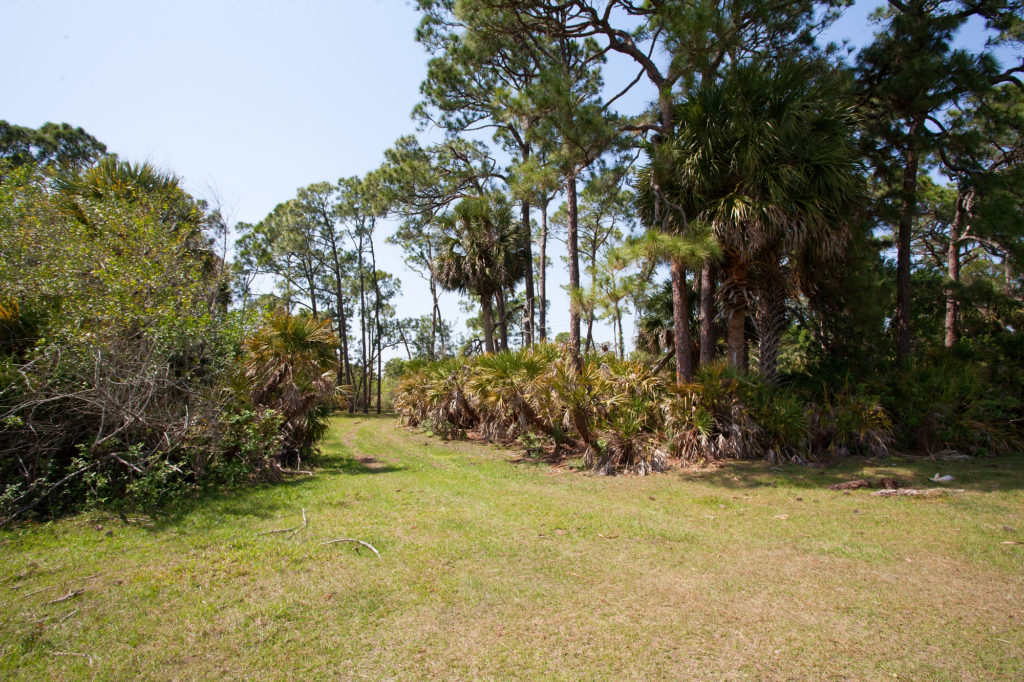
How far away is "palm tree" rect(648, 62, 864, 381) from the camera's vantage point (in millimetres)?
9875

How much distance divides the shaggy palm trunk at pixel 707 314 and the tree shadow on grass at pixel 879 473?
3133 millimetres

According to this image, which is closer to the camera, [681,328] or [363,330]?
[681,328]

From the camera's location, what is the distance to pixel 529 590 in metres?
4.45

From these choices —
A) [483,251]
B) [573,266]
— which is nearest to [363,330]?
[483,251]

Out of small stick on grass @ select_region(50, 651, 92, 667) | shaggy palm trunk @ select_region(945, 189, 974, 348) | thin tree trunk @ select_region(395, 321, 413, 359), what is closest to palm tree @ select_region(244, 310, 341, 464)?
small stick on grass @ select_region(50, 651, 92, 667)

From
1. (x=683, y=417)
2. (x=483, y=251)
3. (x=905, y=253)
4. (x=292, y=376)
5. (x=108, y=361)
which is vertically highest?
(x=483, y=251)

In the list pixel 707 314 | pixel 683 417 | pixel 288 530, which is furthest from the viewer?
pixel 707 314

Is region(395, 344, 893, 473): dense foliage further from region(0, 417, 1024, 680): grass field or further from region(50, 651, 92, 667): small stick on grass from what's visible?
region(50, 651, 92, 667): small stick on grass

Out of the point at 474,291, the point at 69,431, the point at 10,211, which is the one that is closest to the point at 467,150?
the point at 474,291

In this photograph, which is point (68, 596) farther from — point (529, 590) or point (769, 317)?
point (769, 317)

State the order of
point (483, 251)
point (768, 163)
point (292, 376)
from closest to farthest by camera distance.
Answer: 1. point (768, 163)
2. point (292, 376)
3. point (483, 251)

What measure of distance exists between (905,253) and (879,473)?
6.74m

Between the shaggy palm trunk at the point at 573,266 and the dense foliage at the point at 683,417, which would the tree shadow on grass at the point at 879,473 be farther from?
the shaggy palm trunk at the point at 573,266

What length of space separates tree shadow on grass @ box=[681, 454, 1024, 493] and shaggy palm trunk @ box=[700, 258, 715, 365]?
3.13m
